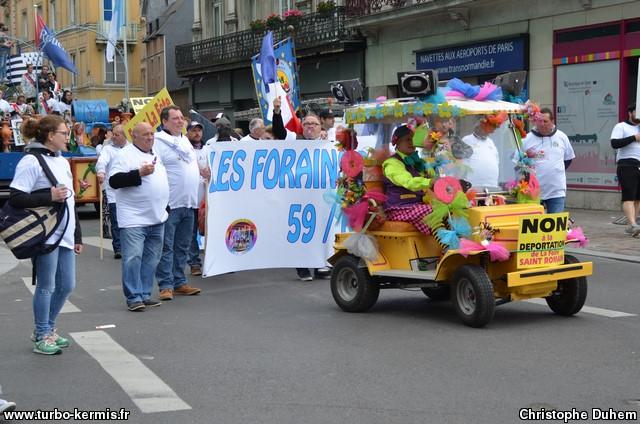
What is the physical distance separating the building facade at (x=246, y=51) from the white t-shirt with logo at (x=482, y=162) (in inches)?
788

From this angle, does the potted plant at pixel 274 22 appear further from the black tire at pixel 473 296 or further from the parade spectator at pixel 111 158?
the black tire at pixel 473 296

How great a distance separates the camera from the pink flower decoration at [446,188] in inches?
324

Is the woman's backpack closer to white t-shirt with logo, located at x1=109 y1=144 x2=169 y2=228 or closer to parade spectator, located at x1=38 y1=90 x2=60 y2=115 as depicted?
white t-shirt with logo, located at x1=109 y1=144 x2=169 y2=228

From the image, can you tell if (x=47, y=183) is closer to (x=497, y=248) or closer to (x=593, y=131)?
(x=497, y=248)

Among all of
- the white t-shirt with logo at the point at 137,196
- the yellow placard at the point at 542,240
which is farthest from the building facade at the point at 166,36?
the yellow placard at the point at 542,240

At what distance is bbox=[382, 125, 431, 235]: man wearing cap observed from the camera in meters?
8.65

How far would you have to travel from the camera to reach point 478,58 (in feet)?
76.9

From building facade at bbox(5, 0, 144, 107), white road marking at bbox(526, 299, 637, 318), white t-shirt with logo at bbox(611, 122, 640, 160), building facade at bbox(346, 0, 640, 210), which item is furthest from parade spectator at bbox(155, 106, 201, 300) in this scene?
Result: building facade at bbox(5, 0, 144, 107)

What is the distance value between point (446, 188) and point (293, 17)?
76.7 feet

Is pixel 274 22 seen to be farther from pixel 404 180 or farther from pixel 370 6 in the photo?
pixel 404 180

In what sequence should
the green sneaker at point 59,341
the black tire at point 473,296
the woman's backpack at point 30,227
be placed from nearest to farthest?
the woman's backpack at point 30,227, the green sneaker at point 59,341, the black tire at point 473,296

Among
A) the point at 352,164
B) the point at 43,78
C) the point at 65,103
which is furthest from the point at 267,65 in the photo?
the point at 43,78

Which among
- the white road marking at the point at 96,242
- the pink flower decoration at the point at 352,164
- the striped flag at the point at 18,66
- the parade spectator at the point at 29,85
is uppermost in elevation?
the striped flag at the point at 18,66

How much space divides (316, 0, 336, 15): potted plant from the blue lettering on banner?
162 inches
